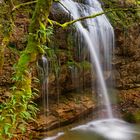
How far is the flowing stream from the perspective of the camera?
22.5 feet

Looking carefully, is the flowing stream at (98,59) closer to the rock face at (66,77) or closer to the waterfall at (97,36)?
the waterfall at (97,36)

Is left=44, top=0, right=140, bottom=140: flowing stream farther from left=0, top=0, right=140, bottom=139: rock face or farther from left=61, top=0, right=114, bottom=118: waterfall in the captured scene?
left=0, top=0, right=140, bottom=139: rock face

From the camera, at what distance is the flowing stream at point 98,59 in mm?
6859

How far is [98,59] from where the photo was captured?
8344 mm

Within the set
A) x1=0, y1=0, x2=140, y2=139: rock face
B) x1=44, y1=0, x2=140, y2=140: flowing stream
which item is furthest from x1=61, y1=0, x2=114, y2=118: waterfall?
x1=0, y1=0, x2=140, y2=139: rock face

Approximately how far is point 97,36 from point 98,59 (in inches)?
24.3

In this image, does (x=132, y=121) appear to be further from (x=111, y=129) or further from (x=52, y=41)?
(x=52, y=41)

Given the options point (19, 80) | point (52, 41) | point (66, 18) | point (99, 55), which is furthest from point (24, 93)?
point (99, 55)


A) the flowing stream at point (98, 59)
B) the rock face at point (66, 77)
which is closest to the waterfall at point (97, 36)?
the flowing stream at point (98, 59)

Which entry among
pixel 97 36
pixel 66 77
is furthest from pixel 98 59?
pixel 66 77

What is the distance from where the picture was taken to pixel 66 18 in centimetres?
745

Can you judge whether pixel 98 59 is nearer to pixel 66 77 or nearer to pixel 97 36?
pixel 97 36

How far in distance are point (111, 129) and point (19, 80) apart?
173 inches

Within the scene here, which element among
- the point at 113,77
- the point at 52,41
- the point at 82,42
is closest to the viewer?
the point at 52,41
